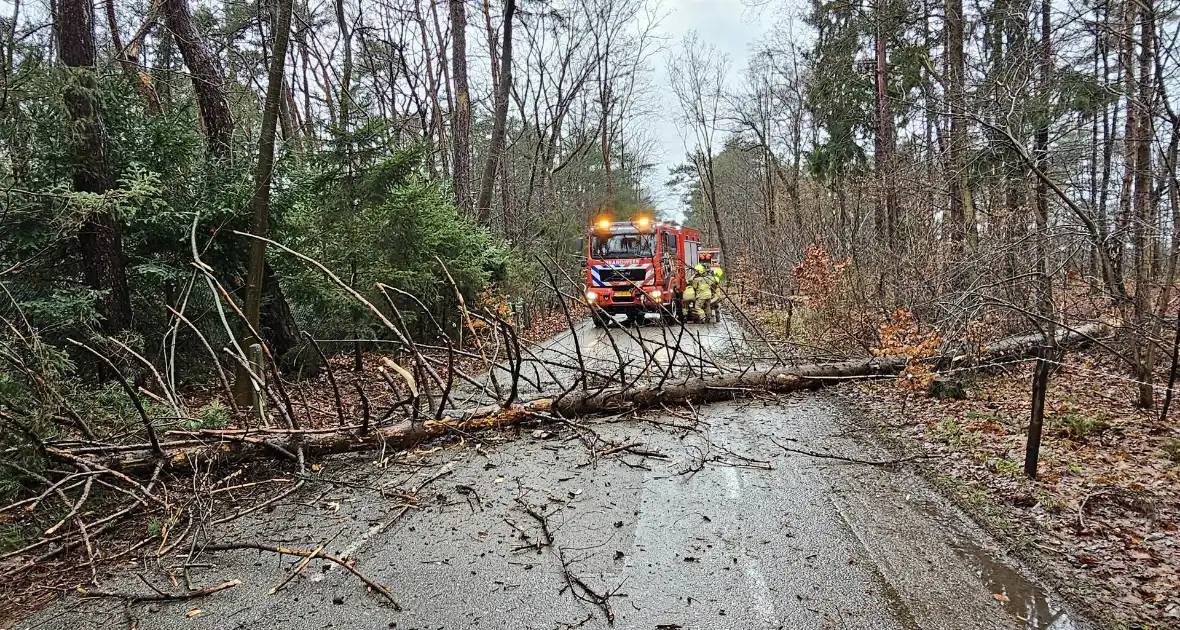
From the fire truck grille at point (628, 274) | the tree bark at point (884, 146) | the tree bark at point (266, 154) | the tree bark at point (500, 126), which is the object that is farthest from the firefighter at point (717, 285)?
the tree bark at point (266, 154)

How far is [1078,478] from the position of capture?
4.61m

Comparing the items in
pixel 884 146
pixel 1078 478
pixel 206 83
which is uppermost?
pixel 206 83

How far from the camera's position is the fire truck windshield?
53.8 feet

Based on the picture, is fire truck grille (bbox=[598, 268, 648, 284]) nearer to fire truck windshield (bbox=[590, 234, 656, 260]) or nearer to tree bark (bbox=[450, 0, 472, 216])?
fire truck windshield (bbox=[590, 234, 656, 260])

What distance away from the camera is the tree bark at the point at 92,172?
23.4 ft

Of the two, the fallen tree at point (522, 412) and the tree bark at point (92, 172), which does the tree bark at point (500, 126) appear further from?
the fallen tree at point (522, 412)

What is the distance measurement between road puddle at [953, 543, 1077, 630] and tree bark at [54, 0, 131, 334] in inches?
364

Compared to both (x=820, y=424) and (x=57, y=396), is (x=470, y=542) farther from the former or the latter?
(x=820, y=424)

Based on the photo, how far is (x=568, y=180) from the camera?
27.2 m

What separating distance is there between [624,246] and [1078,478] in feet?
41.6

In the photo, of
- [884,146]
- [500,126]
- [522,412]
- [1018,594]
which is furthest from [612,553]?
[500,126]

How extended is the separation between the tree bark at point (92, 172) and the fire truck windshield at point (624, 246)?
11071 millimetres

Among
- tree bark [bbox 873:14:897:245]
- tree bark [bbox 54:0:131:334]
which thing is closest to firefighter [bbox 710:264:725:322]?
tree bark [bbox 873:14:897:245]

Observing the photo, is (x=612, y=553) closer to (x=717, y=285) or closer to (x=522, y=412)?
(x=522, y=412)
